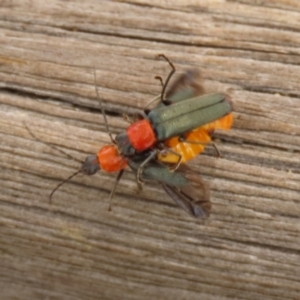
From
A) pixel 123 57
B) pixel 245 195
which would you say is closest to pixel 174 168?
pixel 245 195

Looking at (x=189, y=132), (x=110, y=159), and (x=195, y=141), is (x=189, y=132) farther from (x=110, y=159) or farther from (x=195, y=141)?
(x=110, y=159)

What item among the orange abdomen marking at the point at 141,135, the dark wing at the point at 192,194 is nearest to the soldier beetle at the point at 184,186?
the dark wing at the point at 192,194

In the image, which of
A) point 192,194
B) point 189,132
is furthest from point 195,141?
point 192,194

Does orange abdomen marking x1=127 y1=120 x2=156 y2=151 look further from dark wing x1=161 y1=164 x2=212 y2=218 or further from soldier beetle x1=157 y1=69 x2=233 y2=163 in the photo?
dark wing x1=161 y1=164 x2=212 y2=218

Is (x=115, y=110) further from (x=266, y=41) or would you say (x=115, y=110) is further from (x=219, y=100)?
(x=266, y=41)

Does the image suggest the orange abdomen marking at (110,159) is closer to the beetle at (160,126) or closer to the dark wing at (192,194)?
the beetle at (160,126)
